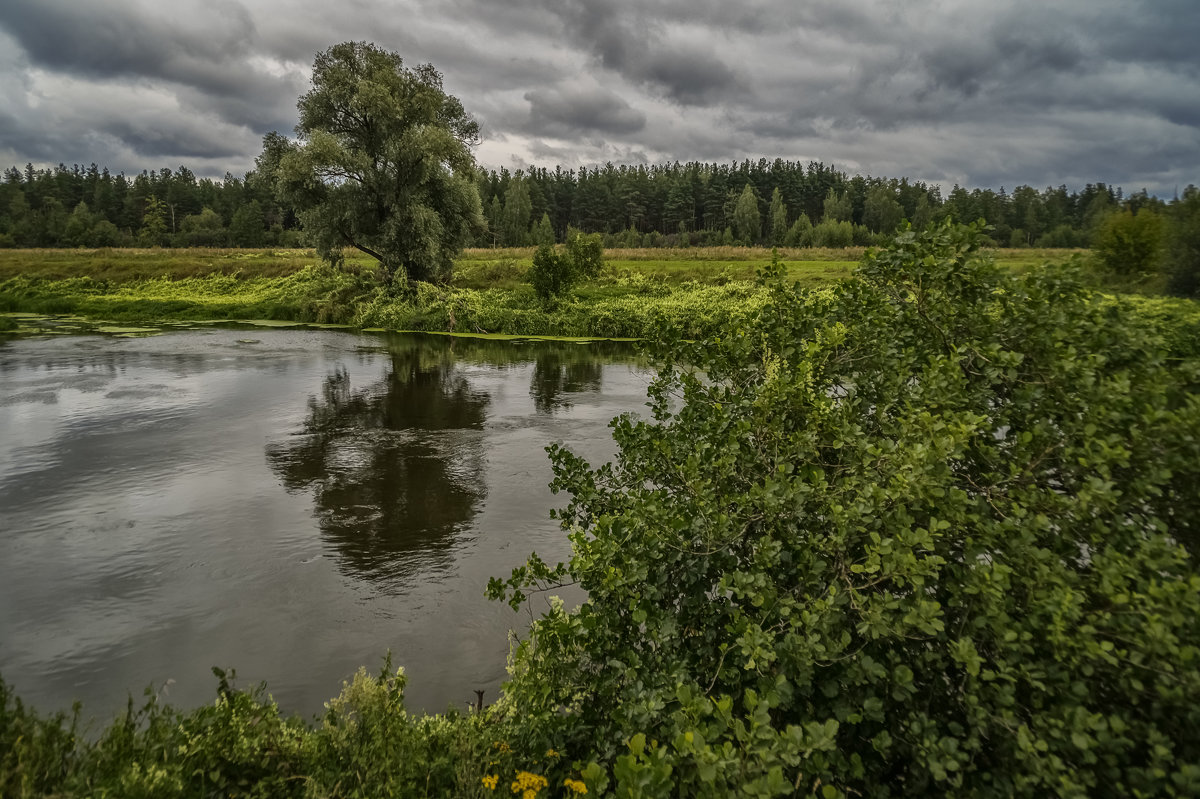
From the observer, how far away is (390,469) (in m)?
13.7

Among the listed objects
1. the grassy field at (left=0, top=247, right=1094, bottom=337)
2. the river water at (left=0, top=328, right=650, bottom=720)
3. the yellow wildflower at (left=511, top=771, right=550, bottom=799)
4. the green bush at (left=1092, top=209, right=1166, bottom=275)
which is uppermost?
the green bush at (left=1092, top=209, right=1166, bottom=275)

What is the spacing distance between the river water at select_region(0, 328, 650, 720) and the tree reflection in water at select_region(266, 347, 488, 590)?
6 centimetres

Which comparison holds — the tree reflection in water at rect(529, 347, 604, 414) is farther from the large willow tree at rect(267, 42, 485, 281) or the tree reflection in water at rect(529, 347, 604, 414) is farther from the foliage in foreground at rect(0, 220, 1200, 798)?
the foliage in foreground at rect(0, 220, 1200, 798)

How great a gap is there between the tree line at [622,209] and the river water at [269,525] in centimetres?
7296

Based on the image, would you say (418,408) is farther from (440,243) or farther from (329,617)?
(440,243)

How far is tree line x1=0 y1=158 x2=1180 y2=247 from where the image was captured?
95.4 meters

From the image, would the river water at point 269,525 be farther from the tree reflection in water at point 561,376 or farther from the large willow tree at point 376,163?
the large willow tree at point 376,163

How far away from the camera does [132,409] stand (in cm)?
1816

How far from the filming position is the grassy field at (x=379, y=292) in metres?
35.7

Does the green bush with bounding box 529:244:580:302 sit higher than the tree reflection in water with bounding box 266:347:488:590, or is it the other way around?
the green bush with bounding box 529:244:580:302

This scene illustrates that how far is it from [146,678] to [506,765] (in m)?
4.97

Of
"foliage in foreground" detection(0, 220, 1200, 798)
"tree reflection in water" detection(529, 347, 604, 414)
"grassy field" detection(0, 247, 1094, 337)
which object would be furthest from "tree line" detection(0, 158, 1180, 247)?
"foliage in foreground" detection(0, 220, 1200, 798)

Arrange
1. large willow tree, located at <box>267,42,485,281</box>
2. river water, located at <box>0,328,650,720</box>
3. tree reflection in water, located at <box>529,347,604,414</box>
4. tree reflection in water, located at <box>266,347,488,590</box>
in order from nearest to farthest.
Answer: river water, located at <box>0,328,650,720</box>
tree reflection in water, located at <box>266,347,488,590</box>
tree reflection in water, located at <box>529,347,604,414</box>
large willow tree, located at <box>267,42,485,281</box>

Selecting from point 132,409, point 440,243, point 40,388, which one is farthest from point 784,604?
point 440,243
